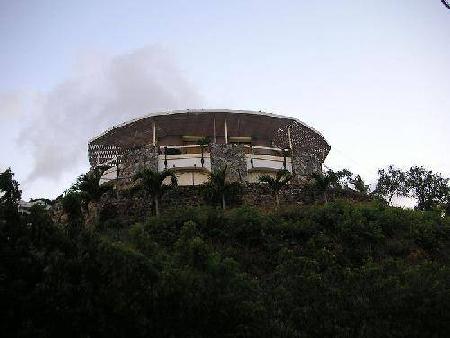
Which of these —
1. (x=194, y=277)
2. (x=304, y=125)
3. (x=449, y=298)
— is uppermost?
(x=304, y=125)

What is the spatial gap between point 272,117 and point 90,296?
2287cm

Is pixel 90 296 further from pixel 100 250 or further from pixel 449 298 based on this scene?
pixel 449 298

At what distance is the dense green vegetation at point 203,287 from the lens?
780 cm

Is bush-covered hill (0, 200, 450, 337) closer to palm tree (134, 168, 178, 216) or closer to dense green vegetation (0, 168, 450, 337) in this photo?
dense green vegetation (0, 168, 450, 337)

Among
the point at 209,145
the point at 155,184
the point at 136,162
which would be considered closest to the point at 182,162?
the point at 209,145

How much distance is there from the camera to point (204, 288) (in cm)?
1017

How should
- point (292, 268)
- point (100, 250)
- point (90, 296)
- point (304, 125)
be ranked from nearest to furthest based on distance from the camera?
point (90, 296)
point (100, 250)
point (292, 268)
point (304, 125)

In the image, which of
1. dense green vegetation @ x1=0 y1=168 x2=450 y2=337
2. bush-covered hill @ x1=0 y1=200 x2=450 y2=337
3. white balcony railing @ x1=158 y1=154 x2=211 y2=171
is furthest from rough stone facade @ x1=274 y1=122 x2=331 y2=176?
bush-covered hill @ x1=0 y1=200 x2=450 y2=337

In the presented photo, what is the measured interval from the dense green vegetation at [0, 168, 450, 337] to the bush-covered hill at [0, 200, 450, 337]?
0.07 ft

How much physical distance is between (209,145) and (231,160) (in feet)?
4.84

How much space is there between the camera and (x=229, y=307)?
32.7 ft

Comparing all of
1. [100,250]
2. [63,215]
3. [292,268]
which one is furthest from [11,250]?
[63,215]

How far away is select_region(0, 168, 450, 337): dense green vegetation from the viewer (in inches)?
307

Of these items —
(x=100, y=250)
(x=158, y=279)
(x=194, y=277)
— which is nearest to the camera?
(x=100, y=250)
